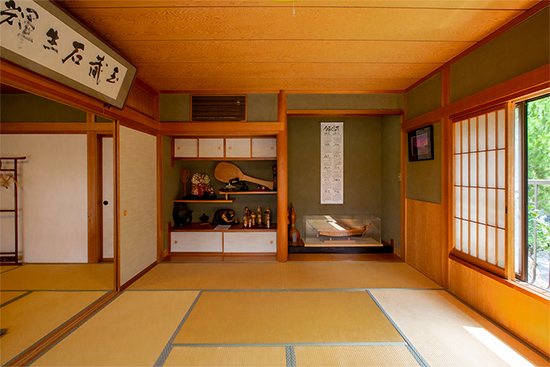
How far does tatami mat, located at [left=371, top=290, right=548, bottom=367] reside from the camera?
179cm

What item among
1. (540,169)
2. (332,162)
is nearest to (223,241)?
(332,162)

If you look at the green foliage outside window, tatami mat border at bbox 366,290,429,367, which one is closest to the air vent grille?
tatami mat border at bbox 366,290,429,367

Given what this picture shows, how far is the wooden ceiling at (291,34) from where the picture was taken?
1.93 m

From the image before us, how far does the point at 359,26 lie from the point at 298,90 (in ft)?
5.53

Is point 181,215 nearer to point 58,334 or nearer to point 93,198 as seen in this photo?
point 93,198

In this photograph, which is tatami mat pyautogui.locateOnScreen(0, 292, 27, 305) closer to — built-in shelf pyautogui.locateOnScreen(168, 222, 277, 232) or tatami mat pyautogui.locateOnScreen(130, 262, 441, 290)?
tatami mat pyautogui.locateOnScreen(130, 262, 441, 290)

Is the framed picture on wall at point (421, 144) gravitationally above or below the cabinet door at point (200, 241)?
above

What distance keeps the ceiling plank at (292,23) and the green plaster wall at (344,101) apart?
58.5 inches

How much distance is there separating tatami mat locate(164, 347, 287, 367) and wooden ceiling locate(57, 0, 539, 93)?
2.45 metres

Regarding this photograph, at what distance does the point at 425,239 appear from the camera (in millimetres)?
3346

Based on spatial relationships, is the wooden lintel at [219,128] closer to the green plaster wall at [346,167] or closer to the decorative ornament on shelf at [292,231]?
the green plaster wall at [346,167]


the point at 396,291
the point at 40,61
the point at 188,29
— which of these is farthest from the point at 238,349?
the point at 188,29

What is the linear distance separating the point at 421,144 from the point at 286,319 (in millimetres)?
2702

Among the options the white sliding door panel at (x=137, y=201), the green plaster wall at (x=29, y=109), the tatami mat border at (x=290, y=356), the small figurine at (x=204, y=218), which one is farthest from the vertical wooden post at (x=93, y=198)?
the tatami mat border at (x=290, y=356)
